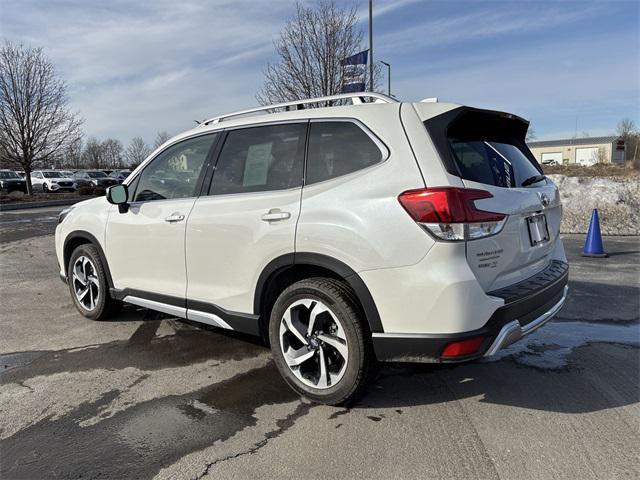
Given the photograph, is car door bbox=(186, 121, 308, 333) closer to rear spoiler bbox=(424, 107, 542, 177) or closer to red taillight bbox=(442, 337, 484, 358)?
rear spoiler bbox=(424, 107, 542, 177)

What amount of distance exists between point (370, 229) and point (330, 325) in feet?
2.45

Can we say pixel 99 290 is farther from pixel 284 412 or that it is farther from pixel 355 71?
pixel 355 71

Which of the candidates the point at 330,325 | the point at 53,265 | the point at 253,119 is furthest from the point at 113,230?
the point at 53,265

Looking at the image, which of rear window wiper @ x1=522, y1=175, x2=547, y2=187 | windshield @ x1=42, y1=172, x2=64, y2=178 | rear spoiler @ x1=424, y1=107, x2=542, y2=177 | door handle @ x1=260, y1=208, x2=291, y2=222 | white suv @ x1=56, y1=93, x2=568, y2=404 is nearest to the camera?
white suv @ x1=56, y1=93, x2=568, y2=404

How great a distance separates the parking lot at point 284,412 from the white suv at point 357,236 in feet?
1.27

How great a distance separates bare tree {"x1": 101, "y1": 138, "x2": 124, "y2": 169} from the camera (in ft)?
292

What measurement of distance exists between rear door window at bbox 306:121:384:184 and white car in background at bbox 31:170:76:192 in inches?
1416

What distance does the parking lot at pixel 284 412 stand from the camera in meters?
2.53

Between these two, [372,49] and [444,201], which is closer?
[444,201]

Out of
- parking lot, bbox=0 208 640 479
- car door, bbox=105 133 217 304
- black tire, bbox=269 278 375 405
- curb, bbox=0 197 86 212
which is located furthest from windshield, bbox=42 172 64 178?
black tire, bbox=269 278 375 405

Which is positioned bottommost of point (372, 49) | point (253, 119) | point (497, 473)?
point (497, 473)

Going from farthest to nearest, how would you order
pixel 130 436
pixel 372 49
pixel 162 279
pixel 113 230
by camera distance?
pixel 372 49 < pixel 113 230 < pixel 162 279 < pixel 130 436

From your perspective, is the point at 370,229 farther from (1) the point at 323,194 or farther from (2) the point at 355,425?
(2) the point at 355,425

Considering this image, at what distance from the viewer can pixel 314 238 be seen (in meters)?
2.98
